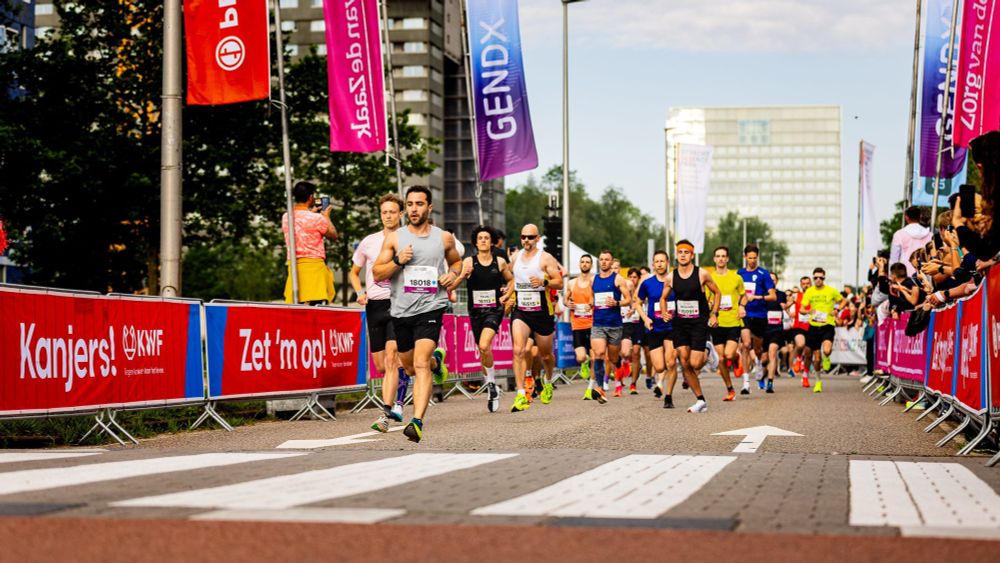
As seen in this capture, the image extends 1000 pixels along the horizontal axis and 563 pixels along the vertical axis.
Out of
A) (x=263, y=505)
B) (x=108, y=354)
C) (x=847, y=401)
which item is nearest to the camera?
(x=263, y=505)

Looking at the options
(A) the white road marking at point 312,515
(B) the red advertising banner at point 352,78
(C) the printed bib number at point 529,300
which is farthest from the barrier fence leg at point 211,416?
(B) the red advertising banner at point 352,78

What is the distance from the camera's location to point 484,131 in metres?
25.4

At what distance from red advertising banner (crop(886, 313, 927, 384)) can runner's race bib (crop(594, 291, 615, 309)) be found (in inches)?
164

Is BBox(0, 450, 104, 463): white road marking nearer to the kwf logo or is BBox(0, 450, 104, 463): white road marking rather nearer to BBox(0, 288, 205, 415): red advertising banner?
BBox(0, 288, 205, 415): red advertising banner

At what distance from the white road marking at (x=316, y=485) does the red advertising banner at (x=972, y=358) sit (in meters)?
4.04

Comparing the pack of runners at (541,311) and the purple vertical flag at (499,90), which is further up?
the purple vertical flag at (499,90)

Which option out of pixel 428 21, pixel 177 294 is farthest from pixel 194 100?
pixel 428 21

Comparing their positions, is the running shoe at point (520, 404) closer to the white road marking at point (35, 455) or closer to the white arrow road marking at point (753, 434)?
the white arrow road marking at point (753, 434)

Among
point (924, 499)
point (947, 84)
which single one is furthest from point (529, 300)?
point (924, 499)

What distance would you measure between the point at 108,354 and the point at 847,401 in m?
11.3

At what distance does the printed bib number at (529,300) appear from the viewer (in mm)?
17984

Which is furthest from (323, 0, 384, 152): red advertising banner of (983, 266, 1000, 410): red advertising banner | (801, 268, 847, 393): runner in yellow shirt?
(983, 266, 1000, 410): red advertising banner

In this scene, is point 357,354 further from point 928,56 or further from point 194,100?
point 928,56

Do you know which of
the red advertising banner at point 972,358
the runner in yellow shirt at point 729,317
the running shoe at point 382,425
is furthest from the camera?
the runner in yellow shirt at point 729,317
